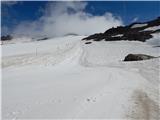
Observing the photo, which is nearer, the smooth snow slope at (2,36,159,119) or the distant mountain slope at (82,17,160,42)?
the smooth snow slope at (2,36,159,119)

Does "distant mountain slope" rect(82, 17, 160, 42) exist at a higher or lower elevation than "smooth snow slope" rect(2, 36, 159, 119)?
higher

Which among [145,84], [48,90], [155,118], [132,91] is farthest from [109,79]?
[155,118]

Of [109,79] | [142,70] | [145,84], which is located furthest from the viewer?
[142,70]

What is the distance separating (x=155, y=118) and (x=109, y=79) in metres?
8.77

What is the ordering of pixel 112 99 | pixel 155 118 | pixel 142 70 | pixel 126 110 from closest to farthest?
pixel 155 118, pixel 126 110, pixel 112 99, pixel 142 70

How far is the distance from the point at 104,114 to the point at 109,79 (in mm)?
8326

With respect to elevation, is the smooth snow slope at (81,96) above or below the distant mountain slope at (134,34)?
below

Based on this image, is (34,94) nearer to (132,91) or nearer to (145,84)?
(132,91)

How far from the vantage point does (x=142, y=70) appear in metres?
24.0

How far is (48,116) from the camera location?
11.6m

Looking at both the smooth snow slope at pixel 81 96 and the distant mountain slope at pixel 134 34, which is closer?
the smooth snow slope at pixel 81 96

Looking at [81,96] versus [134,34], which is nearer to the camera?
[81,96]

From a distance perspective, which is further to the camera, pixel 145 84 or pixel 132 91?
pixel 145 84

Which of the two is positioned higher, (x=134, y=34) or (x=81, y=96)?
(x=134, y=34)
